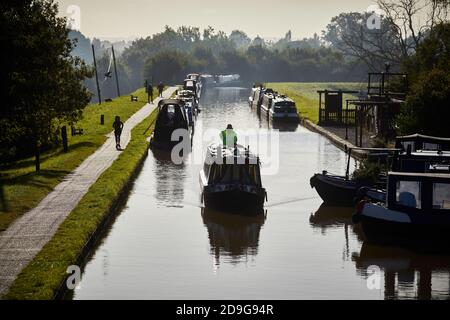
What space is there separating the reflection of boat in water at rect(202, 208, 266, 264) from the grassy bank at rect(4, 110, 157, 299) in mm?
3599

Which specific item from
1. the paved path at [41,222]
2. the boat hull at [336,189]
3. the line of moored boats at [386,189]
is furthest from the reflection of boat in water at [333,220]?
the paved path at [41,222]

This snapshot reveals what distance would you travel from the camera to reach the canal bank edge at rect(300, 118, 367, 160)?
49.7 meters

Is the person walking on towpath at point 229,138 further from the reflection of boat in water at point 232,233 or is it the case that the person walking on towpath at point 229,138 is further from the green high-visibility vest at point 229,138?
the reflection of boat in water at point 232,233

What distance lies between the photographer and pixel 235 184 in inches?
1348

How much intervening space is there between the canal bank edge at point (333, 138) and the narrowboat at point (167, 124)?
8989 mm

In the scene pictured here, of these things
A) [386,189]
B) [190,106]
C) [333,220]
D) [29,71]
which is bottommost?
[190,106]

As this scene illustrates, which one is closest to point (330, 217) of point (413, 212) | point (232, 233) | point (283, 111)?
point (232, 233)

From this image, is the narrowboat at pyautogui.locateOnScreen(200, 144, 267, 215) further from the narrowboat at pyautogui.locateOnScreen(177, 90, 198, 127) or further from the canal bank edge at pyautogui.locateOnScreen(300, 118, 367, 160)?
the narrowboat at pyautogui.locateOnScreen(177, 90, 198, 127)

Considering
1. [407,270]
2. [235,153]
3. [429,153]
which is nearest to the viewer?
[407,270]

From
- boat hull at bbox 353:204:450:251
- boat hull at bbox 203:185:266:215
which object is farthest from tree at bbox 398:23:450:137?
boat hull at bbox 353:204:450:251

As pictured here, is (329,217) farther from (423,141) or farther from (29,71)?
(29,71)

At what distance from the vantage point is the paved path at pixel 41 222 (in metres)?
24.5

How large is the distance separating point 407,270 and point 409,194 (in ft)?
10.1

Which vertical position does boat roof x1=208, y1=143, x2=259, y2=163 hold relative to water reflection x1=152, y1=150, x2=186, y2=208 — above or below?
above
